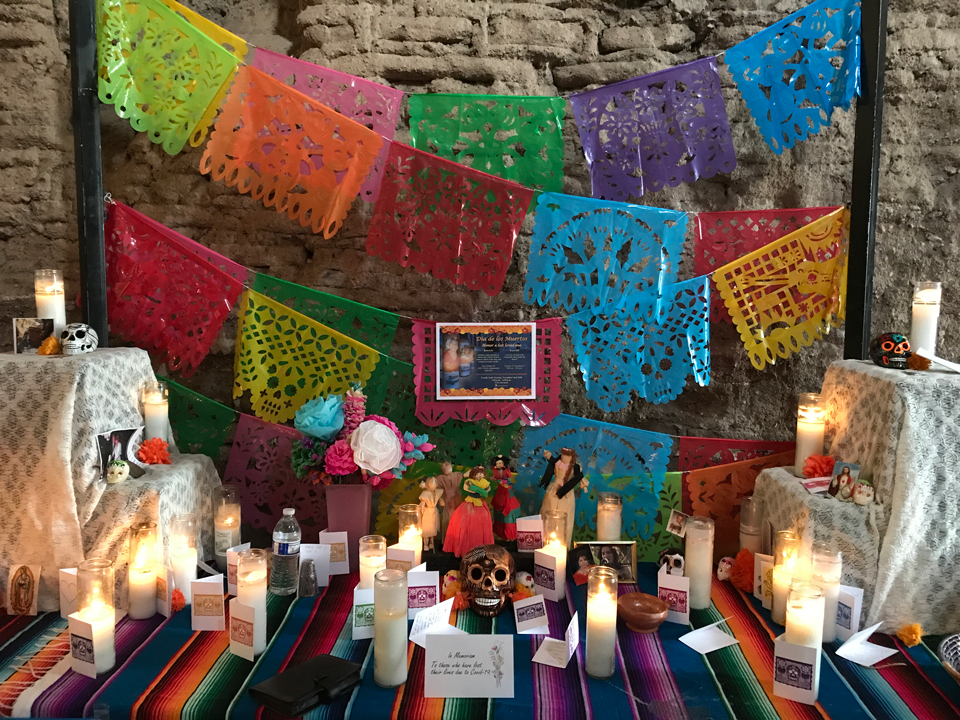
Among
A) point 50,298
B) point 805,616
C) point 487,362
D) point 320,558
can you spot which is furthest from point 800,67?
point 50,298

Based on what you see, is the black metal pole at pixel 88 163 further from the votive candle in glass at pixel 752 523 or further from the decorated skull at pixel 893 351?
the decorated skull at pixel 893 351

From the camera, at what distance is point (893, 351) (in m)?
1.76

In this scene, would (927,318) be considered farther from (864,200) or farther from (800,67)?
(800,67)

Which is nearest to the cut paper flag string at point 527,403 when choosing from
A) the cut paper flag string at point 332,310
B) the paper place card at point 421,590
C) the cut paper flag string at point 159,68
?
the cut paper flag string at point 332,310

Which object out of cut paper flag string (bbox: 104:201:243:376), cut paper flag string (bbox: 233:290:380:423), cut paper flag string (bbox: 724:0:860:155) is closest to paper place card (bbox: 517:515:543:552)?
cut paper flag string (bbox: 233:290:380:423)

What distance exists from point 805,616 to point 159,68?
214 centimetres

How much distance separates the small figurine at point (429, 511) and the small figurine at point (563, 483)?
0.31 m

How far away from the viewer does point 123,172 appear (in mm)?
2213

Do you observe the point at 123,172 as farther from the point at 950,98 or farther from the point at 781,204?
the point at 950,98

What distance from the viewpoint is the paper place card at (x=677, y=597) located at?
1719mm

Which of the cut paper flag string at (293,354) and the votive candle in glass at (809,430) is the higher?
the cut paper flag string at (293,354)

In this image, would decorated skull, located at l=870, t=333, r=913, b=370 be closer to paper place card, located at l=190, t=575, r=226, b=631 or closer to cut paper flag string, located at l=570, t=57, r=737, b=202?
cut paper flag string, located at l=570, t=57, r=737, b=202

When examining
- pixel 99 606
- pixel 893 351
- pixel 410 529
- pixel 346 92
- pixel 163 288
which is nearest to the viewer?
pixel 99 606

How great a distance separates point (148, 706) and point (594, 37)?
6.96 feet
